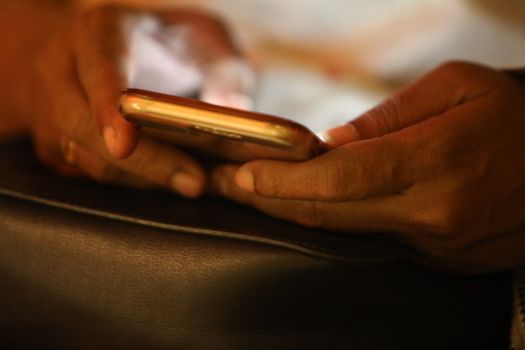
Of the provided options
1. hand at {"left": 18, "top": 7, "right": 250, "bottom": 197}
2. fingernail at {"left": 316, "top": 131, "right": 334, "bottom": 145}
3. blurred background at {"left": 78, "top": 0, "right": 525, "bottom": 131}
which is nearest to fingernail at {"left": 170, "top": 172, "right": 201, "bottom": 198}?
hand at {"left": 18, "top": 7, "right": 250, "bottom": 197}

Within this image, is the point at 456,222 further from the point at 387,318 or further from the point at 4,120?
the point at 4,120

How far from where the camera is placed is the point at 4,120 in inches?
26.7

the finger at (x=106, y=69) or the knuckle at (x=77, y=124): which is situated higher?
the finger at (x=106, y=69)

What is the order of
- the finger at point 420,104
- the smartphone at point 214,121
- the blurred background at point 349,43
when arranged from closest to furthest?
the smartphone at point 214,121, the finger at point 420,104, the blurred background at point 349,43

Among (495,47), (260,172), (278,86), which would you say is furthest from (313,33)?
(260,172)

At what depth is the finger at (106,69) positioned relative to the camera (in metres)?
0.42

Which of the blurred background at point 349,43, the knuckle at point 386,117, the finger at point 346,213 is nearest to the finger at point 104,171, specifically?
the finger at point 346,213

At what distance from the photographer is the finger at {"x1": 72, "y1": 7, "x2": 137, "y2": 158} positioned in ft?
1.39

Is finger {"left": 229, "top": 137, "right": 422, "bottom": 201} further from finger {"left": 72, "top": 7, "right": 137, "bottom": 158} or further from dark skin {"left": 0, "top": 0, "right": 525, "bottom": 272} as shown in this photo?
finger {"left": 72, "top": 7, "right": 137, "bottom": 158}

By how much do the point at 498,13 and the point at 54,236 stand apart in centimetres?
56

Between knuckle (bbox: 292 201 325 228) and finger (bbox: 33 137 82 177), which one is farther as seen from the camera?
finger (bbox: 33 137 82 177)

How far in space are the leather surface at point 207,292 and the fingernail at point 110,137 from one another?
6cm

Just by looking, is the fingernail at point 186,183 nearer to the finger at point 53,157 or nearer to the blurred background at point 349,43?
the finger at point 53,157

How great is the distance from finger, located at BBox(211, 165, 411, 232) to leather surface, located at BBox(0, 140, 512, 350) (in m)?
0.04
